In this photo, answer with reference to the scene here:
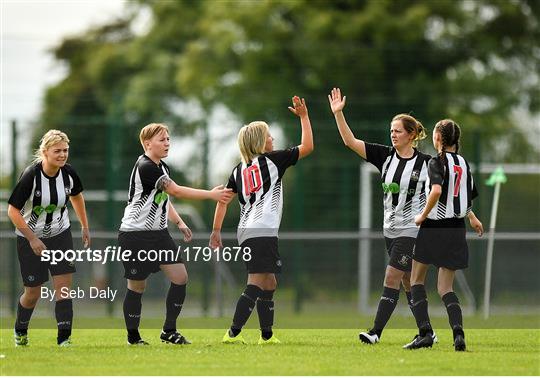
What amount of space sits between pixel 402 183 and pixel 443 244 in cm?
67

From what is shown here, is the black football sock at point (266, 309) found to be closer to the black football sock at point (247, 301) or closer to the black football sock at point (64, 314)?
the black football sock at point (247, 301)

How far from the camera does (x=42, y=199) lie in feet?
32.8

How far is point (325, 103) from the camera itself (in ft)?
76.1

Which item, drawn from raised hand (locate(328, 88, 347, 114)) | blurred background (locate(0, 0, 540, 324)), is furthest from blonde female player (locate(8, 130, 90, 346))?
blurred background (locate(0, 0, 540, 324))

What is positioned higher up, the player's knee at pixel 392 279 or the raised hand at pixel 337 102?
the raised hand at pixel 337 102

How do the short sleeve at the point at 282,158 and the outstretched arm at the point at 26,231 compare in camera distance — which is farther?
the short sleeve at the point at 282,158

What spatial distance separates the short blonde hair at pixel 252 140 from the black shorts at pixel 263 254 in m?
0.63

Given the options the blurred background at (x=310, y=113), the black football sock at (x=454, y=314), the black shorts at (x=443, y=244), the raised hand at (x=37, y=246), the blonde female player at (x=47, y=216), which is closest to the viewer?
the black football sock at (x=454, y=314)

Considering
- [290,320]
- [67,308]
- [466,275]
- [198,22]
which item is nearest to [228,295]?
[290,320]

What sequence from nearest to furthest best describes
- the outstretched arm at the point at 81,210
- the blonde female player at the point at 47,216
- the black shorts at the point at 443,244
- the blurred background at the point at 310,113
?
the black shorts at the point at 443,244
the blonde female player at the point at 47,216
the outstretched arm at the point at 81,210
the blurred background at the point at 310,113

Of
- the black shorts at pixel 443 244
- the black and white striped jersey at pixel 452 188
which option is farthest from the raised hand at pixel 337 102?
the black shorts at pixel 443 244

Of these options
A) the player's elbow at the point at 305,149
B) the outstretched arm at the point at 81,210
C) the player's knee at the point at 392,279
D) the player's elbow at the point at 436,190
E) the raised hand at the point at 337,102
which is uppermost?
the raised hand at the point at 337,102

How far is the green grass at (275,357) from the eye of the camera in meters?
8.48

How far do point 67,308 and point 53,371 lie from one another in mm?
1586
